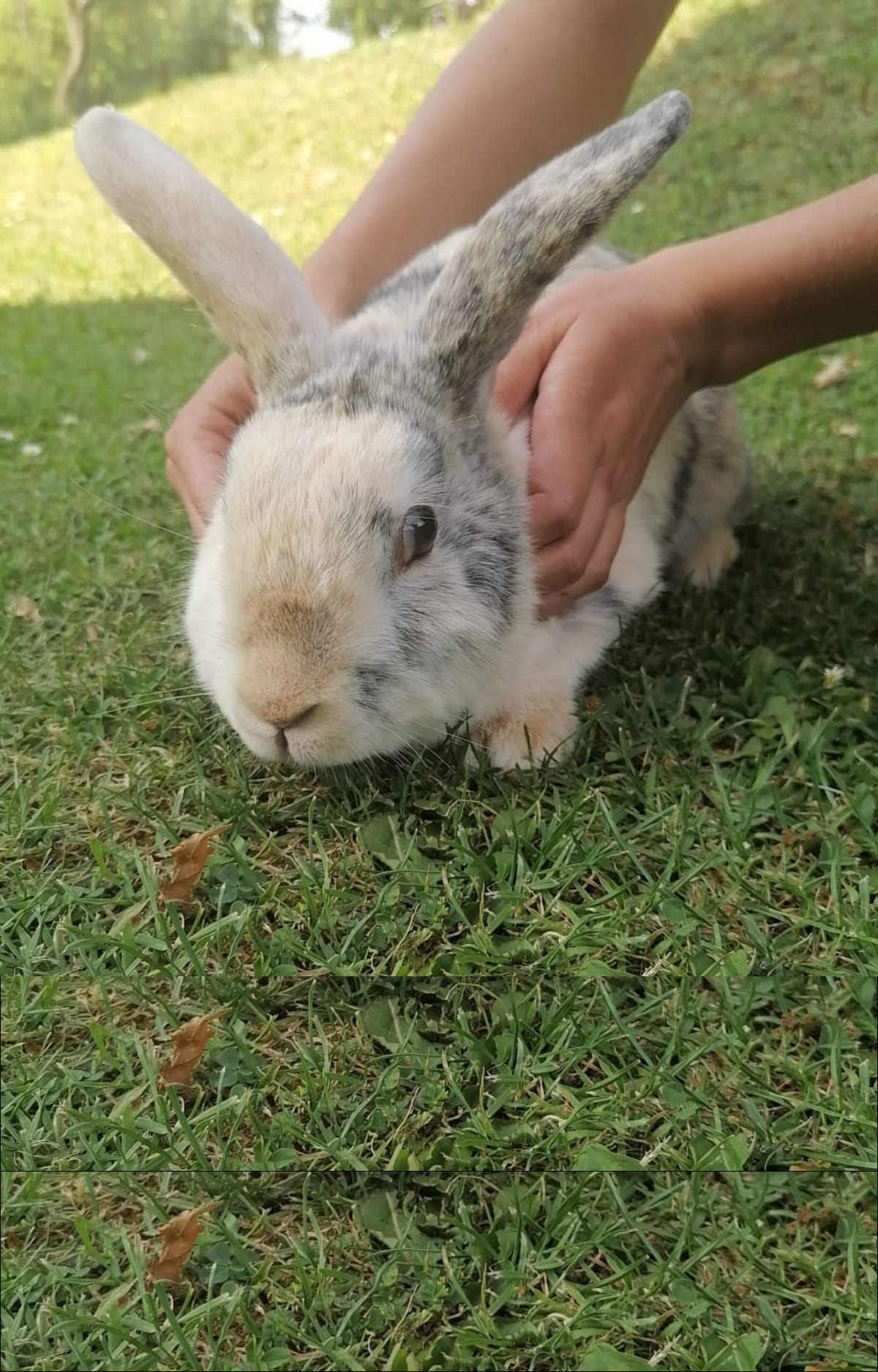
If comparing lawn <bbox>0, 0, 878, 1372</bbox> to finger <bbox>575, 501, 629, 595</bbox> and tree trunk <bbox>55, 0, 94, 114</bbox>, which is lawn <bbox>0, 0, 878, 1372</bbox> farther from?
tree trunk <bbox>55, 0, 94, 114</bbox>

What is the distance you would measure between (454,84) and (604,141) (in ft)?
5.06

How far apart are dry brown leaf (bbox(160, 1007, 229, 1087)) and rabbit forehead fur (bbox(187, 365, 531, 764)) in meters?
0.53

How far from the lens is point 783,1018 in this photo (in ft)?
5.51

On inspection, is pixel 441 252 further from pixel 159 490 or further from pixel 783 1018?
pixel 783 1018

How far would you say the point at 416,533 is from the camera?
77.1 inches

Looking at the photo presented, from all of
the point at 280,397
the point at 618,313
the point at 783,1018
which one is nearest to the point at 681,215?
the point at 618,313

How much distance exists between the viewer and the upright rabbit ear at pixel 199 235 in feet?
7.24

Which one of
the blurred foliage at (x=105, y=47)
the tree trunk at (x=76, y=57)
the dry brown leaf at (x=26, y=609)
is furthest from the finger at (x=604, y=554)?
the tree trunk at (x=76, y=57)

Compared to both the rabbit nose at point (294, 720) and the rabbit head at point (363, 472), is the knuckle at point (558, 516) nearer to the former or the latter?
the rabbit head at point (363, 472)

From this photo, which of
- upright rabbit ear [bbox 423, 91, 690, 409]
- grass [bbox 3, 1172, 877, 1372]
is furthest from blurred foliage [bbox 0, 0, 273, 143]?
grass [bbox 3, 1172, 877, 1372]

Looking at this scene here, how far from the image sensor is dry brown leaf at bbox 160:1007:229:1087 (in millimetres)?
1608

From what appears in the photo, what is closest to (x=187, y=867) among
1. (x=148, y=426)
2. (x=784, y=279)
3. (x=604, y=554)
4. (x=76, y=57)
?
(x=604, y=554)

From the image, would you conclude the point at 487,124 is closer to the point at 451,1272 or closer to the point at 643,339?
the point at 643,339

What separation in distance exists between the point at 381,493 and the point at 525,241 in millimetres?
626
